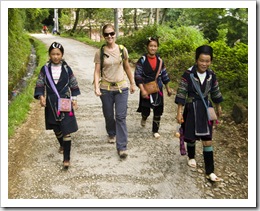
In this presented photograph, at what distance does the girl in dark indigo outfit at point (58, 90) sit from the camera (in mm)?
4074

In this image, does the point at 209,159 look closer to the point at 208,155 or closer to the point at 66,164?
the point at 208,155

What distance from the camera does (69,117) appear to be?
4.22 m

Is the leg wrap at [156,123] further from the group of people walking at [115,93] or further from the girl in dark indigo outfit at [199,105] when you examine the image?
the girl in dark indigo outfit at [199,105]

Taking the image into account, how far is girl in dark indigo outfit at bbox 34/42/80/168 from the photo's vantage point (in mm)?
4074

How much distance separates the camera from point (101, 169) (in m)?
4.32

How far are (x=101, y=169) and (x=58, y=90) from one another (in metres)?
1.26

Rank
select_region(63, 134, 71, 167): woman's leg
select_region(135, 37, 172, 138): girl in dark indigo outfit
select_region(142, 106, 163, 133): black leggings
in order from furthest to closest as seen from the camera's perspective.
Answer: select_region(142, 106, 163, 133): black leggings → select_region(135, 37, 172, 138): girl in dark indigo outfit → select_region(63, 134, 71, 167): woman's leg

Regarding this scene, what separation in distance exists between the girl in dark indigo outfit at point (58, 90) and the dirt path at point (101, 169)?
1.23 feet

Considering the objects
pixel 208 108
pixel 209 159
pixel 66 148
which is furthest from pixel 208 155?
pixel 66 148

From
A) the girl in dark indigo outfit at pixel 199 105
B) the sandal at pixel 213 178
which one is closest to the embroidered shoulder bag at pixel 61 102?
the girl in dark indigo outfit at pixel 199 105

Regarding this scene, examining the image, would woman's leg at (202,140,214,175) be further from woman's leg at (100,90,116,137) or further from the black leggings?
woman's leg at (100,90,116,137)

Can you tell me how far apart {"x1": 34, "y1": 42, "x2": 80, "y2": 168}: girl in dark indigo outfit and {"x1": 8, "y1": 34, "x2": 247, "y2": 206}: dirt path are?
37 cm

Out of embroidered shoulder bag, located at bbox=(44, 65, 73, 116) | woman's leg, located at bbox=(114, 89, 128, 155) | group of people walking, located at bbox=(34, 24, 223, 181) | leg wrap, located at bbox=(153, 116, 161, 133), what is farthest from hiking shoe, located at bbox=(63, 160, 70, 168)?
leg wrap, located at bbox=(153, 116, 161, 133)

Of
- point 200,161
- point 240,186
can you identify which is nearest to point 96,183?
point 200,161
